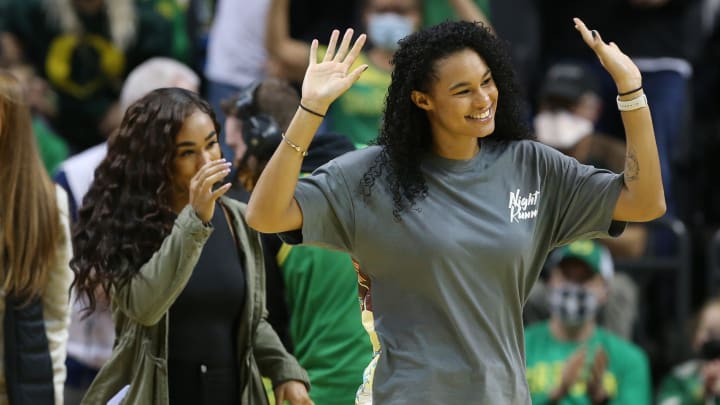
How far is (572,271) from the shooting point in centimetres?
729

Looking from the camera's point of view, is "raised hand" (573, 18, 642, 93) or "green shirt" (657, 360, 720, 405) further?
"green shirt" (657, 360, 720, 405)

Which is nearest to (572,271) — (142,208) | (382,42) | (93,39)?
(382,42)

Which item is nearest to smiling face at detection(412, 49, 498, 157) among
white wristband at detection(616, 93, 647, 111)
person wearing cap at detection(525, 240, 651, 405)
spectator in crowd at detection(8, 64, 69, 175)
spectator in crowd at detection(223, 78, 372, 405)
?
white wristband at detection(616, 93, 647, 111)

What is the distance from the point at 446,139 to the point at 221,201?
0.96m

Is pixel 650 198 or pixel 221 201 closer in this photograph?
pixel 650 198

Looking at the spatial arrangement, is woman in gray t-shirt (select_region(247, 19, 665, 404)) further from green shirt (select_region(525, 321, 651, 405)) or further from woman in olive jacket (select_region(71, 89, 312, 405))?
green shirt (select_region(525, 321, 651, 405))

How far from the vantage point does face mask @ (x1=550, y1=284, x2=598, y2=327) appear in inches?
282

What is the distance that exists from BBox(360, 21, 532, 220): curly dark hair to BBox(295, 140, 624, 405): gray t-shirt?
1.4 inches

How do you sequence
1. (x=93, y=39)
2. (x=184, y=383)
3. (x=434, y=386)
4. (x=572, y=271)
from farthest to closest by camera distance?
(x=93, y=39) < (x=572, y=271) < (x=184, y=383) < (x=434, y=386)

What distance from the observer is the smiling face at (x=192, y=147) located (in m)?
4.41

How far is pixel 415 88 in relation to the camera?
3.91m

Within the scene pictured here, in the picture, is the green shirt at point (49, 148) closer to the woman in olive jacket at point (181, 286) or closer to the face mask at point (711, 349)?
the woman in olive jacket at point (181, 286)

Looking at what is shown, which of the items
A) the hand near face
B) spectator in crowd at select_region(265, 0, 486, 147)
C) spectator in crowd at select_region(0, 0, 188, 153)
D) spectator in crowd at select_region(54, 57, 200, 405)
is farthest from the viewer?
spectator in crowd at select_region(0, 0, 188, 153)

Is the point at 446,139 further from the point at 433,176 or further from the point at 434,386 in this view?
the point at 434,386
